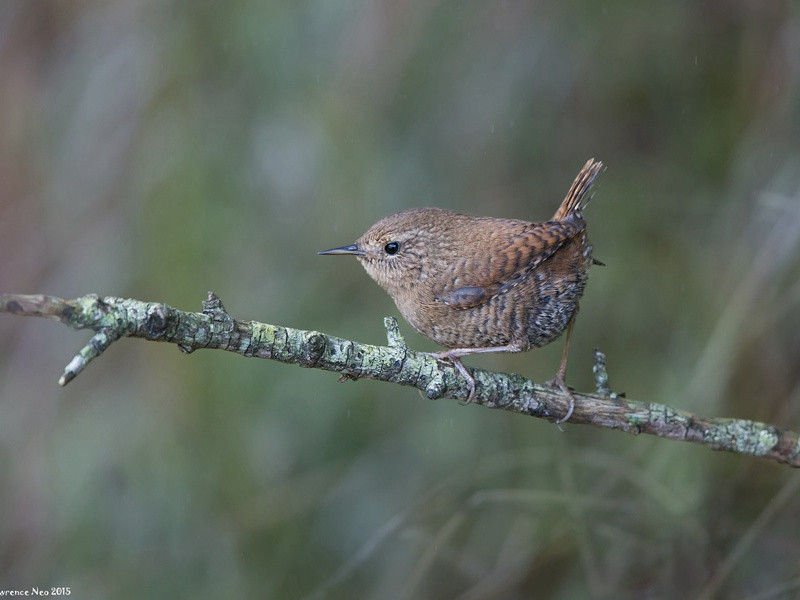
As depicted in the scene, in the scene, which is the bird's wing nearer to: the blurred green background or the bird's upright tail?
the bird's upright tail

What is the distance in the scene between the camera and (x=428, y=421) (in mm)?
3898

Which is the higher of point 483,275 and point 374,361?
point 483,275

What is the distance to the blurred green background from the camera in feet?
11.1

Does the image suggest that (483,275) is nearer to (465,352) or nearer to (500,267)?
(500,267)

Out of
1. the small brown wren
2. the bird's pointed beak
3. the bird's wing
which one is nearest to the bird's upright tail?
the small brown wren

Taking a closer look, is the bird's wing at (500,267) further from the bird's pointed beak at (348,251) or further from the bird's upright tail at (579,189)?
the bird's pointed beak at (348,251)

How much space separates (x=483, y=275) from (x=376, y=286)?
128 cm

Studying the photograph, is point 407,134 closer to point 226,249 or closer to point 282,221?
point 282,221

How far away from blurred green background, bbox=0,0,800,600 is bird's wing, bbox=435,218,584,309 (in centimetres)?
83

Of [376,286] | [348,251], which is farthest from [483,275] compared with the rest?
[376,286]

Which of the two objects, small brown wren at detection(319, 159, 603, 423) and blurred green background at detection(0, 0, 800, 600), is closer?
small brown wren at detection(319, 159, 603, 423)

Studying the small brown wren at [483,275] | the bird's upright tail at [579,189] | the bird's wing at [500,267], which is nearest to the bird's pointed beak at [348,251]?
the small brown wren at [483,275]

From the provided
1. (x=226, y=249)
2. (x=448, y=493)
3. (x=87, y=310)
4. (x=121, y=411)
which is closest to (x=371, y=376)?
(x=87, y=310)

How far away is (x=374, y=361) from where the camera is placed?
2.18 meters
